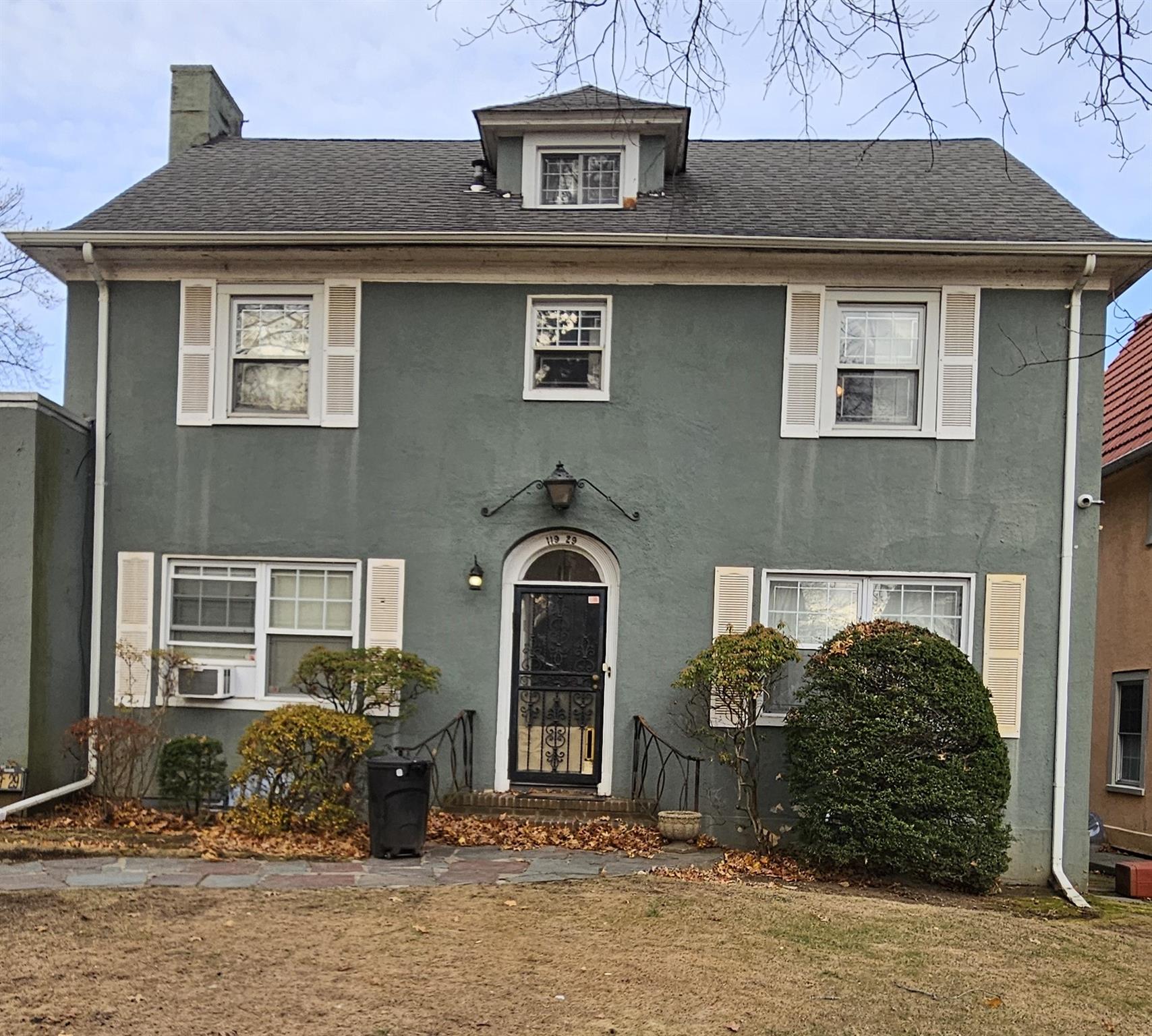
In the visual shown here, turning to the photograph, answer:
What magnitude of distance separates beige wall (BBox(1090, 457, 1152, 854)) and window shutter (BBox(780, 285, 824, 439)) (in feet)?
16.6

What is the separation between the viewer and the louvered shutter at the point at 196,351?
33.6 ft

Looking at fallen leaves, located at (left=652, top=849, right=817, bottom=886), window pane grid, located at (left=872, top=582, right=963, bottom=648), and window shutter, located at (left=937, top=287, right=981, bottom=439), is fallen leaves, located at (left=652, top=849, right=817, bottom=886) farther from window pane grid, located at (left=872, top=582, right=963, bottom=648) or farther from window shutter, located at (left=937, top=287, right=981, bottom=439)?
window shutter, located at (left=937, top=287, right=981, bottom=439)

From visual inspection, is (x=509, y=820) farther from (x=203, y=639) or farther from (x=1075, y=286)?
(x=1075, y=286)

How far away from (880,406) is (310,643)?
5.69m

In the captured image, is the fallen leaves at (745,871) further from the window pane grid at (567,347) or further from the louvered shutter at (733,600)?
the window pane grid at (567,347)

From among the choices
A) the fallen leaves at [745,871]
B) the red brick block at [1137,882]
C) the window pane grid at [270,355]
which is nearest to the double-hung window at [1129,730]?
the red brick block at [1137,882]

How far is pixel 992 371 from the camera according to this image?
985 centimetres

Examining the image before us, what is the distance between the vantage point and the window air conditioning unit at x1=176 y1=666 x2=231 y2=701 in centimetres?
1001

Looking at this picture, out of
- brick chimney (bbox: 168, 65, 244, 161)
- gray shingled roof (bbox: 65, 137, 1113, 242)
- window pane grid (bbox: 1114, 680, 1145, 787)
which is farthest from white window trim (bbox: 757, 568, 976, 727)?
brick chimney (bbox: 168, 65, 244, 161)

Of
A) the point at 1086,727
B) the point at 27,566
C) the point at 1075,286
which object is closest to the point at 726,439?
the point at 1075,286

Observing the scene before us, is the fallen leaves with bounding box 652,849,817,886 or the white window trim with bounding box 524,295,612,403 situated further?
the white window trim with bounding box 524,295,612,403

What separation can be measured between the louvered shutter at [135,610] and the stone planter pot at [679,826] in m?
4.85

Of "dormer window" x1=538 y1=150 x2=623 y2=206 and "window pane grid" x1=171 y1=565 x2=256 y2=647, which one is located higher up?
"dormer window" x1=538 y1=150 x2=623 y2=206

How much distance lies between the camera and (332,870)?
315 inches
